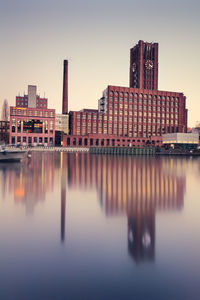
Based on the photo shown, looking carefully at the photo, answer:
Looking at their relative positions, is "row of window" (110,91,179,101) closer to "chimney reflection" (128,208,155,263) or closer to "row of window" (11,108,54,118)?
"row of window" (11,108,54,118)

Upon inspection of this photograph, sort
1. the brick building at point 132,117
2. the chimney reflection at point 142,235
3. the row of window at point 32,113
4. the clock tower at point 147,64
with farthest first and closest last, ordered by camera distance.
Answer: the clock tower at point 147,64
the brick building at point 132,117
the row of window at point 32,113
the chimney reflection at point 142,235

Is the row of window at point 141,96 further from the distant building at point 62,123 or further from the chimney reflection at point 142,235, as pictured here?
the chimney reflection at point 142,235

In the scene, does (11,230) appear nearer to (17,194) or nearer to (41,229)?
(41,229)

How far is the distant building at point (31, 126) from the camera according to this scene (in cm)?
10969

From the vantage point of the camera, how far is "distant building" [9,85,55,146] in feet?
360

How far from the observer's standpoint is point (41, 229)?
616 centimetres

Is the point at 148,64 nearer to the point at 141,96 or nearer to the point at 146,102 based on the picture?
the point at 141,96

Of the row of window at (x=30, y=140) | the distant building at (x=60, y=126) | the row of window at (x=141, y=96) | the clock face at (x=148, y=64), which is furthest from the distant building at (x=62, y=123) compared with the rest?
the clock face at (x=148, y=64)

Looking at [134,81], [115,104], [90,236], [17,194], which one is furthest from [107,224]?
[134,81]

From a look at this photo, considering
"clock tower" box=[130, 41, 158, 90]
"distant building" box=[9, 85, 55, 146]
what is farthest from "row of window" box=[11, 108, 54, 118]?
"clock tower" box=[130, 41, 158, 90]

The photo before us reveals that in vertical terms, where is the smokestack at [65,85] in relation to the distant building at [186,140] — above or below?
above

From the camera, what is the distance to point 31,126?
111m

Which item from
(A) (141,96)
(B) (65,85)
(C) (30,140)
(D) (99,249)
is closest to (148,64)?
(A) (141,96)

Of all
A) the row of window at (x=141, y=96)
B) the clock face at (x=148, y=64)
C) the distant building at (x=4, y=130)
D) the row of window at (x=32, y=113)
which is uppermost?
the clock face at (x=148, y=64)
